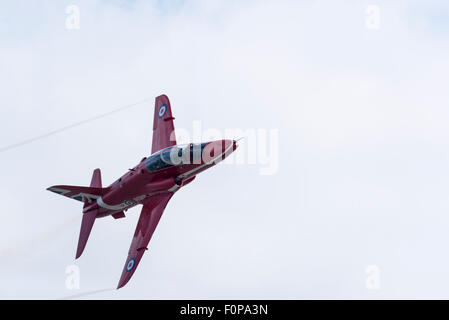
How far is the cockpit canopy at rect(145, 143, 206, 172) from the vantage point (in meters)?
47.1

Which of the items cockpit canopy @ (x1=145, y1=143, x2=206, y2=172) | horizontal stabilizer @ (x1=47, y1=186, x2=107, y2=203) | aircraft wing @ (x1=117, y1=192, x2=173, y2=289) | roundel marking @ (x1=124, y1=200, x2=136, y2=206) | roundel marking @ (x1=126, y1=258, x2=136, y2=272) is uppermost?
cockpit canopy @ (x1=145, y1=143, x2=206, y2=172)

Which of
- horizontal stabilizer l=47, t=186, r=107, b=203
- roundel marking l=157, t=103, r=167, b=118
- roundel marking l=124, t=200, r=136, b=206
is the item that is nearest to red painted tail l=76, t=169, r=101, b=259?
horizontal stabilizer l=47, t=186, r=107, b=203

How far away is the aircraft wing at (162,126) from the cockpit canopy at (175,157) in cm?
223

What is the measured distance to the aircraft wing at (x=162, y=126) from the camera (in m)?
50.7

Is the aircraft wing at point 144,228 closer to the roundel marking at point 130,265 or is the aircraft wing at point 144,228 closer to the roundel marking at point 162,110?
the roundel marking at point 130,265

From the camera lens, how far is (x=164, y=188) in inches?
1921

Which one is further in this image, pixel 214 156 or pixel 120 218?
pixel 120 218

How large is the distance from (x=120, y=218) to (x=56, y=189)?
409cm

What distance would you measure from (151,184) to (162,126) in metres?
4.23

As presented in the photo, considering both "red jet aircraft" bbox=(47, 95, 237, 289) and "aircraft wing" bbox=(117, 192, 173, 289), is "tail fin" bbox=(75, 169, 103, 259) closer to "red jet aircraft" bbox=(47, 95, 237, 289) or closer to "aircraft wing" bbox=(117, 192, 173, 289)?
"red jet aircraft" bbox=(47, 95, 237, 289)
